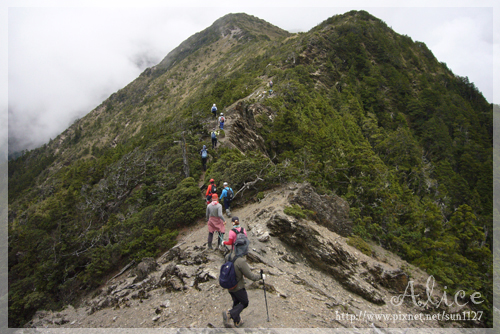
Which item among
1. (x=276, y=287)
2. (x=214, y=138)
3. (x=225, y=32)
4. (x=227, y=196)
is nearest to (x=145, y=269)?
(x=227, y=196)

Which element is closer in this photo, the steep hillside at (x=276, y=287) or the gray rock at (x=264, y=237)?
the steep hillside at (x=276, y=287)

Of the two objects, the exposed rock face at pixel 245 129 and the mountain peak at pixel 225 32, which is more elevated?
the mountain peak at pixel 225 32

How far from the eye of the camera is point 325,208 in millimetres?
11047

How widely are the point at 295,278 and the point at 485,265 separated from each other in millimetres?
17741

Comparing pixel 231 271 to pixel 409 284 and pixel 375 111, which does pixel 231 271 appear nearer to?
pixel 409 284

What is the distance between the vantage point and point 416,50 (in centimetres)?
6150

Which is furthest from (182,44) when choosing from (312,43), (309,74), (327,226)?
(327,226)

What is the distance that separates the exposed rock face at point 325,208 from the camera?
10.6 m

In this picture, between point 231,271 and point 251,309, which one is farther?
point 251,309

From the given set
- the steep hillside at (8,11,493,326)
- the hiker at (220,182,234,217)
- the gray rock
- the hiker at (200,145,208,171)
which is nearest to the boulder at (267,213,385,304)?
the gray rock

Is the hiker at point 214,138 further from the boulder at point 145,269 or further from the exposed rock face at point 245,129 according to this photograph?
the boulder at point 145,269

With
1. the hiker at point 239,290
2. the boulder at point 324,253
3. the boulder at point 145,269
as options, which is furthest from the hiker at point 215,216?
the hiker at point 239,290

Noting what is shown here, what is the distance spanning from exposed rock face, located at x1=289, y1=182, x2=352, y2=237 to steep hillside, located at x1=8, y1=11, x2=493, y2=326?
915mm

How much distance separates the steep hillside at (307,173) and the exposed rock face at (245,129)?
11 cm
